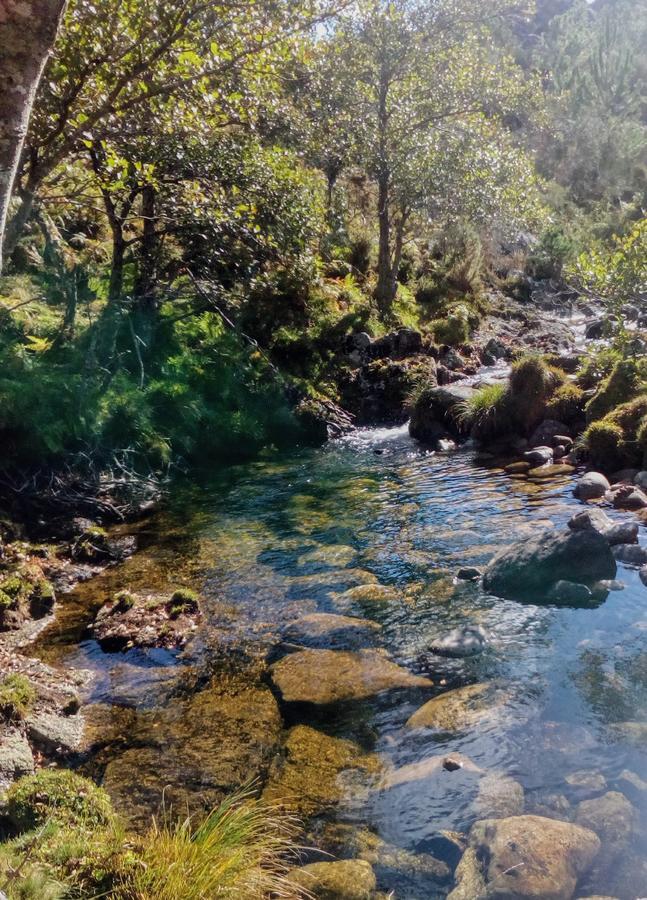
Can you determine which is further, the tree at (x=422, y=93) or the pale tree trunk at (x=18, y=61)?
the tree at (x=422, y=93)

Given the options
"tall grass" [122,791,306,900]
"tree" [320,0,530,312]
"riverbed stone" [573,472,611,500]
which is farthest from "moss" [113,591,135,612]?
"tree" [320,0,530,312]

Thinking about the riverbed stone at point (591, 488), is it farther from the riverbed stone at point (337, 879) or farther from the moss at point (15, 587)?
the moss at point (15, 587)

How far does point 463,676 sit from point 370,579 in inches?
92.9

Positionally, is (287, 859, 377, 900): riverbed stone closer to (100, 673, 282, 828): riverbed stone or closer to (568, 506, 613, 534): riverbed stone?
(100, 673, 282, 828): riverbed stone

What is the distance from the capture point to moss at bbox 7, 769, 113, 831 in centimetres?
376

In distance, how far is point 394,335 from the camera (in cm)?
1822

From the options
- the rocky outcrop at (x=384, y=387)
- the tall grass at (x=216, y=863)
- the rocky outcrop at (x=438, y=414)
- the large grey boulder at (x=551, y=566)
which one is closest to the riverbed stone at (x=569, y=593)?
the large grey boulder at (x=551, y=566)

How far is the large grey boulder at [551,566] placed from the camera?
7.39 metres

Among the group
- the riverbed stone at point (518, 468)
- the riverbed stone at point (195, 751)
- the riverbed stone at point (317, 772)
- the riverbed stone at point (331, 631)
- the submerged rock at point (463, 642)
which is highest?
the riverbed stone at point (518, 468)

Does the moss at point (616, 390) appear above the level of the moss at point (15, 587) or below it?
above

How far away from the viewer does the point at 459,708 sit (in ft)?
17.8

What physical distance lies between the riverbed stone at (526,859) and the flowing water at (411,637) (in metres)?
0.12

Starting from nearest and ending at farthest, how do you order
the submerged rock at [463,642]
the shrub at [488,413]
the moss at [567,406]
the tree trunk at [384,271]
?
the submerged rock at [463,642]
the moss at [567,406]
the shrub at [488,413]
the tree trunk at [384,271]

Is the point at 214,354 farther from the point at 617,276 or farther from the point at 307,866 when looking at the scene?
the point at 307,866
